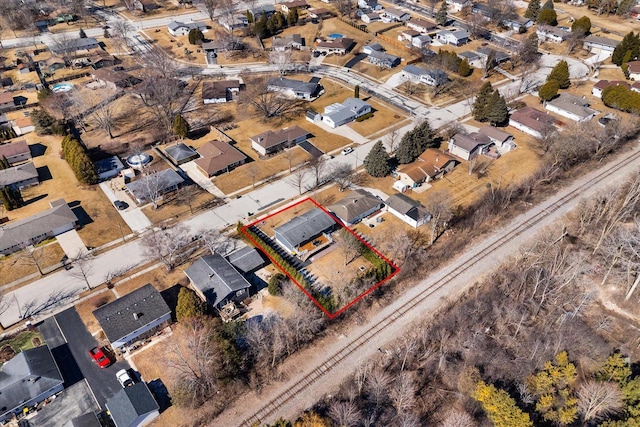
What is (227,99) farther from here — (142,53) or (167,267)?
(167,267)

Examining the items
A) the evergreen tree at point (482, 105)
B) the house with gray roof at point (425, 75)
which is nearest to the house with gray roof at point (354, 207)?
the evergreen tree at point (482, 105)

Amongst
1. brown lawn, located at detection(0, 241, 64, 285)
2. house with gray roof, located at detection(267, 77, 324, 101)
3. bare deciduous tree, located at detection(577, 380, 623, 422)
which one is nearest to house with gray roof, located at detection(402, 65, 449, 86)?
house with gray roof, located at detection(267, 77, 324, 101)

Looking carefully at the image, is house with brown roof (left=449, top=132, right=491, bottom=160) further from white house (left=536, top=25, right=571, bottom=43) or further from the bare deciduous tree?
white house (left=536, top=25, right=571, bottom=43)

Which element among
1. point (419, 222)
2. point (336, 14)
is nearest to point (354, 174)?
point (419, 222)

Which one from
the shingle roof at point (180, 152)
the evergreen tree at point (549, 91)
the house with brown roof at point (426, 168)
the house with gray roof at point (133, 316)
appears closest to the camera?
the house with gray roof at point (133, 316)

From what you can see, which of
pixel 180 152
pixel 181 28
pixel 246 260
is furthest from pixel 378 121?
pixel 181 28

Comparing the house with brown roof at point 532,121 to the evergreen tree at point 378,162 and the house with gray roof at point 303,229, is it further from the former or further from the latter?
the house with gray roof at point 303,229

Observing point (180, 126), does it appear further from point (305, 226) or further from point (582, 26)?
point (582, 26)
